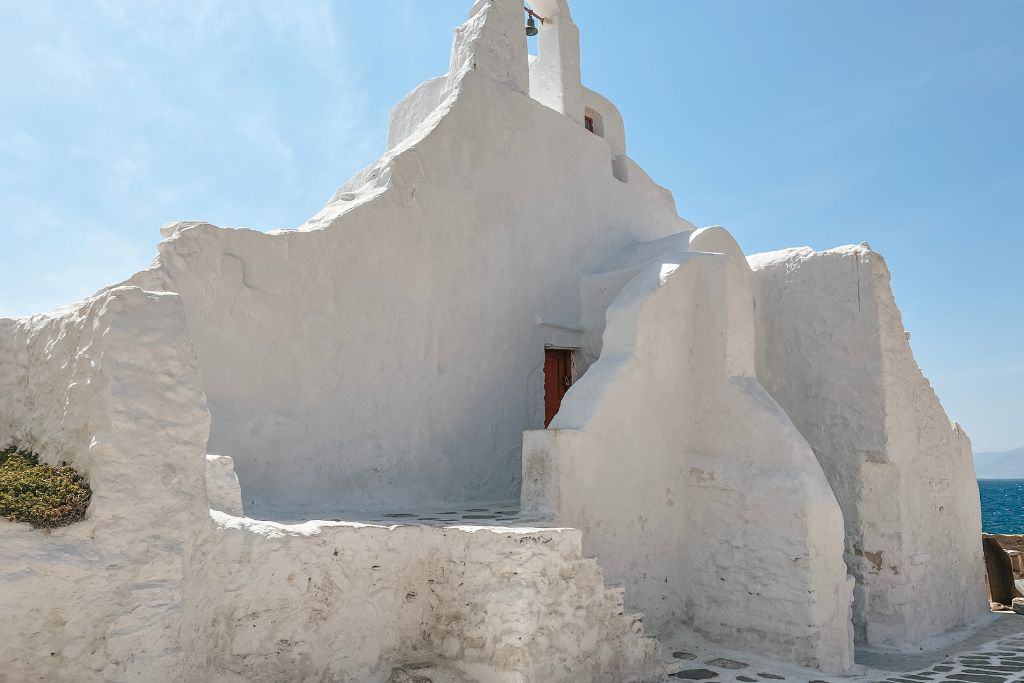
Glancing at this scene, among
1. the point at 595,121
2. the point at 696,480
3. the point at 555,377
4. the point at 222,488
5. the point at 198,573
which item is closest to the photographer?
the point at 198,573

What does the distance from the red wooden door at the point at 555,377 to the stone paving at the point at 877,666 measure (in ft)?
10.8

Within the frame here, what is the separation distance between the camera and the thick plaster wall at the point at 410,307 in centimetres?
729

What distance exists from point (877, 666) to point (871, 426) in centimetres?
262

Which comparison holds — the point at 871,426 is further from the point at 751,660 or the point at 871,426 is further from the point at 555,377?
the point at 555,377

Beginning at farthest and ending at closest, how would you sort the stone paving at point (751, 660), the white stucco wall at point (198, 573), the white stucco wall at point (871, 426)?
the white stucco wall at point (871, 426)
the stone paving at point (751, 660)
the white stucco wall at point (198, 573)

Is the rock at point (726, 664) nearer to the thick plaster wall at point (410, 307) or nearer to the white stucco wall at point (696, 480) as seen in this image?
the white stucco wall at point (696, 480)

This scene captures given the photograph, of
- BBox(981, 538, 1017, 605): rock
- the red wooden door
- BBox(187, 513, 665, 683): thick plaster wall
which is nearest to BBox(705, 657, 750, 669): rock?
BBox(187, 513, 665, 683): thick plaster wall

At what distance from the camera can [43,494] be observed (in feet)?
13.8

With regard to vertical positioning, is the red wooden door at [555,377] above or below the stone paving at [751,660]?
above

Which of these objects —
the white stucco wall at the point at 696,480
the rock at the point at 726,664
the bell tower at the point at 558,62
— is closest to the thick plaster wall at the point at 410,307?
the bell tower at the point at 558,62

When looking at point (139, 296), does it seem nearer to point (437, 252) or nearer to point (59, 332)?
point (59, 332)

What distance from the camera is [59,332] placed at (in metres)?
4.95

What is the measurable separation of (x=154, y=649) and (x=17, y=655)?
0.64 m

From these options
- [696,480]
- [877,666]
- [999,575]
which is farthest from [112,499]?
[999,575]
